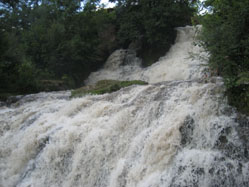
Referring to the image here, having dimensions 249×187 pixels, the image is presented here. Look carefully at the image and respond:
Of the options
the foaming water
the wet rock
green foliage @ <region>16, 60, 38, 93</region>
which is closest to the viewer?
the wet rock

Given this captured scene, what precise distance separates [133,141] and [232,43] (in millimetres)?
3258

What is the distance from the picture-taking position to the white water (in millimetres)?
4617

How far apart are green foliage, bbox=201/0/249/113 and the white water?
0.38 m

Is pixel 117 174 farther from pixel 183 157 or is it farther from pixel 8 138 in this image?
pixel 8 138

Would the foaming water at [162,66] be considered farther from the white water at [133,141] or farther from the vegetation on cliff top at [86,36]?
the white water at [133,141]

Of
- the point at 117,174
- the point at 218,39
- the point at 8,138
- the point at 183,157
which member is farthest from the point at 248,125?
the point at 8,138

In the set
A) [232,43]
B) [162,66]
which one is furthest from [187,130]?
[162,66]

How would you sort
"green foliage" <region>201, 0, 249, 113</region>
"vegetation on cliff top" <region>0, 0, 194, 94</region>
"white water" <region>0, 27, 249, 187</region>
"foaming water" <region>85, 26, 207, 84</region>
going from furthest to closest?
"vegetation on cliff top" <region>0, 0, 194, 94</region>, "foaming water" <region>85, 26, 207, 84</region>, "green foliage" <region>201, 0, 249, 113</region>, "white water" <region>0, 27, 249, 187</region>

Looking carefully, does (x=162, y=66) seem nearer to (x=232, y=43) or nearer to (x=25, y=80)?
(x=25, y=80)

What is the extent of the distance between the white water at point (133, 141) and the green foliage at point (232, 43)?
377 mm

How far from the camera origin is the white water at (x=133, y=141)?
4617 mm

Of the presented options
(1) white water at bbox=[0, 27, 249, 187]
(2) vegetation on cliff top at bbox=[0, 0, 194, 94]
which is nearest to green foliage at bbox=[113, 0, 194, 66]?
(2) vegetation on cliff top at bbox=[0, 0, 194, 94]

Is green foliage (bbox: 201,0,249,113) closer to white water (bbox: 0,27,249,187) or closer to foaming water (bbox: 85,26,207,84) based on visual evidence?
white water (bbox: 0,27,249,187)

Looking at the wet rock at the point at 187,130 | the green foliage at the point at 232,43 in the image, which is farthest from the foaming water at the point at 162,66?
the wet rock at the point at 187,130
